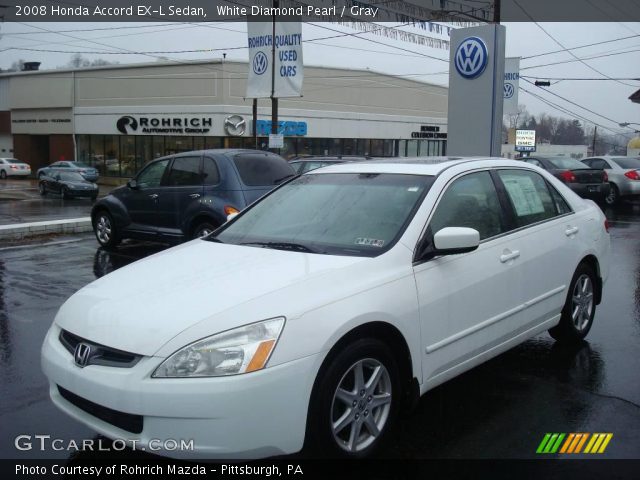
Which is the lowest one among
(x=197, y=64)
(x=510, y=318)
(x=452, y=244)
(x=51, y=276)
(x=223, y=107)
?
(x=51, y=276)

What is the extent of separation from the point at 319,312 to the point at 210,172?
692 cm

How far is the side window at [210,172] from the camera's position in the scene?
9.69 m

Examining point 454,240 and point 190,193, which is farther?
point 190,193

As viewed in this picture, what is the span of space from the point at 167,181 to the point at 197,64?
27.1m

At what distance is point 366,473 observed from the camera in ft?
11.2

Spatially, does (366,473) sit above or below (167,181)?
below

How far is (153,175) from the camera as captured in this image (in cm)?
1070

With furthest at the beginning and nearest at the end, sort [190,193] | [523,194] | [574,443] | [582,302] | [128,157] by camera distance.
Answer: [128,157] < [190,193] < [582,302] < [523,194] < [574,443]

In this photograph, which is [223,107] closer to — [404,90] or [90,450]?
[404,90]

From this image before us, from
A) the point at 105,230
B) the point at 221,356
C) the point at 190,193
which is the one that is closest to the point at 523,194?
the point at 221,356

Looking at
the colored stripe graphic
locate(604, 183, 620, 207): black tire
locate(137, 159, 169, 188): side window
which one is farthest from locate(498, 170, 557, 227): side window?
locate(604, 183, 620, 207): black tire

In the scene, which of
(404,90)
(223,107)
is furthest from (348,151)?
(223,107)

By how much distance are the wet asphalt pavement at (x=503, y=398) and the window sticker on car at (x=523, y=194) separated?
123cm

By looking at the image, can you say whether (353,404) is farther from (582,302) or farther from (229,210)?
(229,210)
